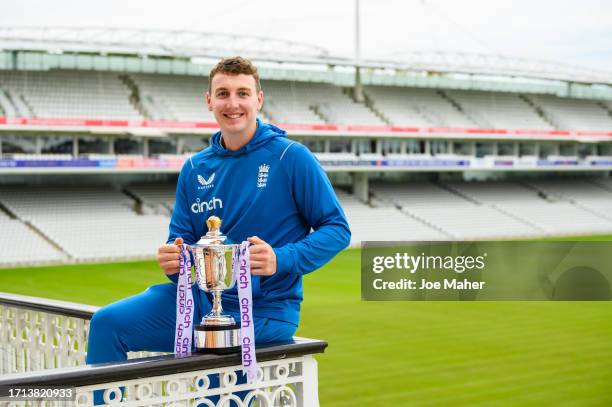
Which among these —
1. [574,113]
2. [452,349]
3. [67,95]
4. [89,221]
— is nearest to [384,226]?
[89,221]

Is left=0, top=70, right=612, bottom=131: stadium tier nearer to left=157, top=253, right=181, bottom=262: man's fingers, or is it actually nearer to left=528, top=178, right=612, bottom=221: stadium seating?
left=528, top=178, right=612, bottom=221: stadium seating

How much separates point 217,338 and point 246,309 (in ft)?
0.60

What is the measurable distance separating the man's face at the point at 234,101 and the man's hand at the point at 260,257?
23.7 inches

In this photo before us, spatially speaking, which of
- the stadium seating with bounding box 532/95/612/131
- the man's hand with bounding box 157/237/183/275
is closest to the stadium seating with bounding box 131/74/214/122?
the stadium seating with bounding box 532/95/612/131

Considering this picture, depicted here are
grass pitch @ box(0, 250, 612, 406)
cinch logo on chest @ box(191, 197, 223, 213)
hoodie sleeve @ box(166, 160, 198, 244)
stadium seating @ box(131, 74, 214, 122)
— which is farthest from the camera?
stadium seating @ box(131, 74, 214, 122)

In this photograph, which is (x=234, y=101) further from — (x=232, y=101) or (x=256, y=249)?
(x=256, y=249)

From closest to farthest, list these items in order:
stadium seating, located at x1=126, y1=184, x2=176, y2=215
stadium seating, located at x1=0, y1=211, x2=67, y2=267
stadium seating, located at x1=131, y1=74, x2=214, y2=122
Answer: stadium seating, located at x1=0, y1=211, x2=67, y2=267, stadium seating, located at x1=126, y1=184, x2=176, y2=215, stadium seating, located at x1=131, y1=74, x2=214, y2=122

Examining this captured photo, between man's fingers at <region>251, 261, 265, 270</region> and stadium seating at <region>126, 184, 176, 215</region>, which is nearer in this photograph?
man's fingers at <region>251, 261, 265, 270</region>

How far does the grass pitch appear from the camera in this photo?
10.0m

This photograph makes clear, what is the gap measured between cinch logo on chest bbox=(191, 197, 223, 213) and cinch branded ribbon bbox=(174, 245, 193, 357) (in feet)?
1.33

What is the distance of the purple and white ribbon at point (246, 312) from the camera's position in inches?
130

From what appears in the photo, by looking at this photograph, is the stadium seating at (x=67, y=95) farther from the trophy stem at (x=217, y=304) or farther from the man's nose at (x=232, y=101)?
the trophy stem at (x=217, y=304)

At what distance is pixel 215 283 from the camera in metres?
3.39

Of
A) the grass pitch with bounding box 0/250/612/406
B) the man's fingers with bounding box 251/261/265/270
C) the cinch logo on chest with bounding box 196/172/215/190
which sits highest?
the cinch logo on chest with bounding box 196/172/215/190
